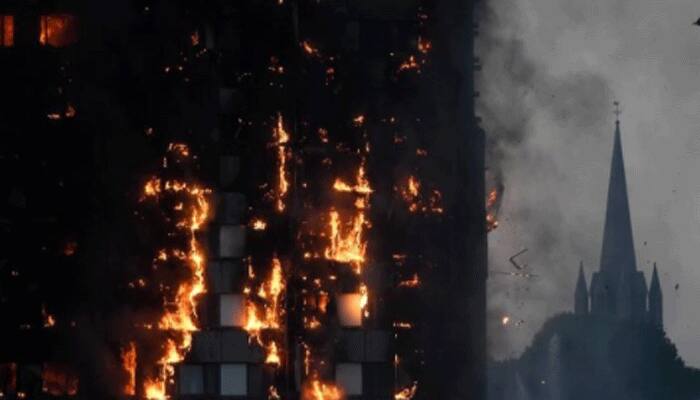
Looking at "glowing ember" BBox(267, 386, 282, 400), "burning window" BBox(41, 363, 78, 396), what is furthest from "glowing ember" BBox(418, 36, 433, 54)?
"burning window" BBox(41, 363, 78, 396)

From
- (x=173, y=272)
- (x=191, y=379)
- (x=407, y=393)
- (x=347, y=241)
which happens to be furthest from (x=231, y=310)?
(x=407, y=393)

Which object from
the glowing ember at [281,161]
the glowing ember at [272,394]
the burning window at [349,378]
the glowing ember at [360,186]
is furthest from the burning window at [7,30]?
the burning window at [349,378]

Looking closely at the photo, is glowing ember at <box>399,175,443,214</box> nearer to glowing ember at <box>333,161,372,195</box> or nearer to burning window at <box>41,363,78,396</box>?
glowing ember at <box>333,161,372,195</box>

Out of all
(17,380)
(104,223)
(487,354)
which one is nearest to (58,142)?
(104,223)

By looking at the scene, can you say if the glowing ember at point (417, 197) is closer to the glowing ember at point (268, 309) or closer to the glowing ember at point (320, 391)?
the glowing ember at point (268, 309)

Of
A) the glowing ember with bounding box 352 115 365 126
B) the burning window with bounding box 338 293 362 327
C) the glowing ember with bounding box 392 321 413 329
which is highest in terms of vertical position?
the glowing ember with bounding box 352 115 365 126
